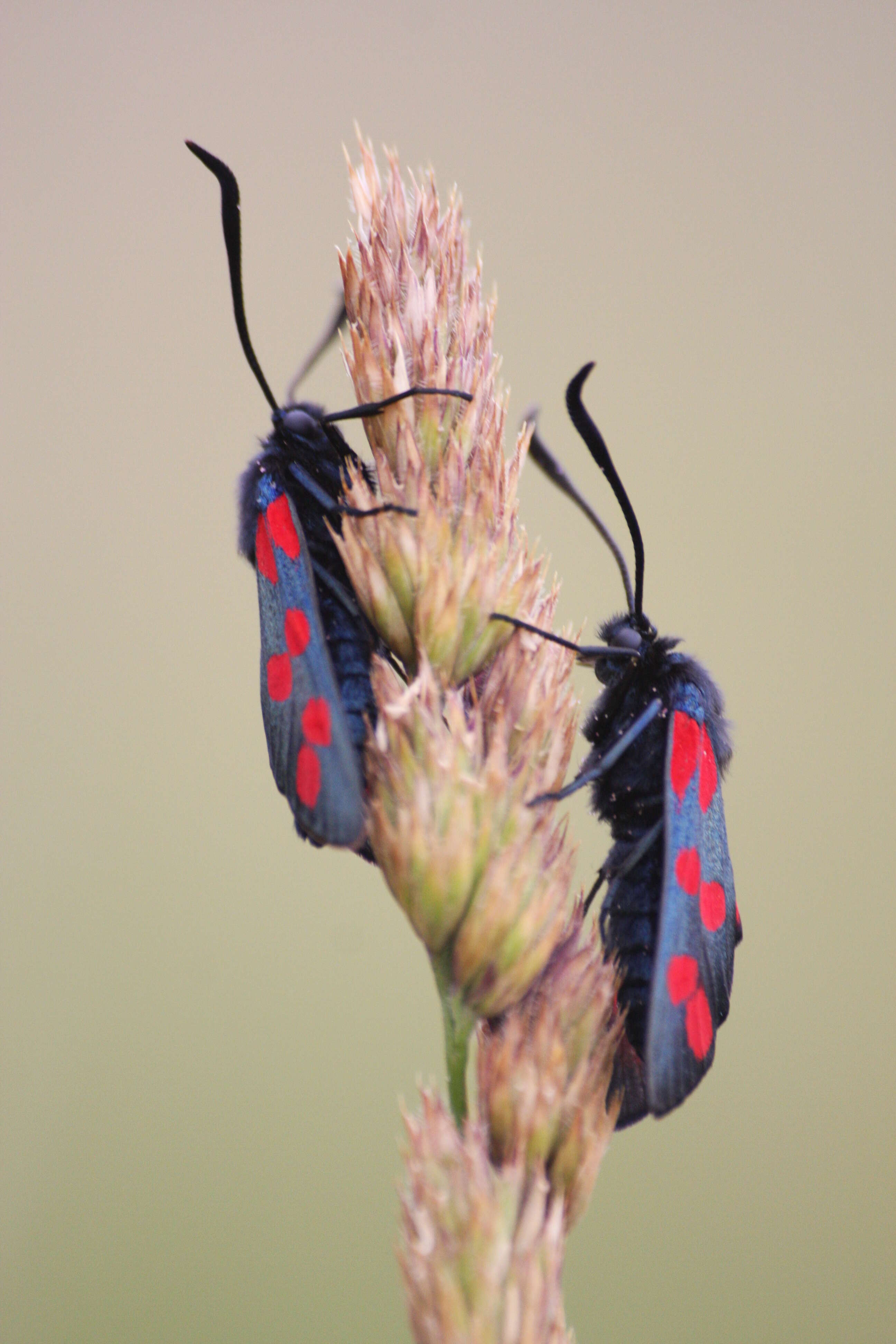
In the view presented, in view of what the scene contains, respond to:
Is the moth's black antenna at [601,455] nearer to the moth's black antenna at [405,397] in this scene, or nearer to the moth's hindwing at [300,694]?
the moth's black antenna at [405,397]

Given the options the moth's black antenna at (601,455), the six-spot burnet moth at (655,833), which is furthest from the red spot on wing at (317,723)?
the moth's black antenna at (601,455)

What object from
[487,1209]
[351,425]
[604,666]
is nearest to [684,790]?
[604,666]

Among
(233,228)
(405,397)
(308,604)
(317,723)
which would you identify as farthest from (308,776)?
(233,228)

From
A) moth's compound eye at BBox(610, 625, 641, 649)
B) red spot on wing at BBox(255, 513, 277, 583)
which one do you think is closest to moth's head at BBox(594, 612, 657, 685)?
moth's compound eye at BBox(610, 625, 641, 649)

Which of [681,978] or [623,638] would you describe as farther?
[623,638]

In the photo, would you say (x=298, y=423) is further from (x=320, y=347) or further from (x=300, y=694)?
(x=300, y=694)

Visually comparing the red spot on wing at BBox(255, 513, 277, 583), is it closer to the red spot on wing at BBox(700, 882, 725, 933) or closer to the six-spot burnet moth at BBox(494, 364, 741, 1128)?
the six-spot burnet moth at BBox(494, 364, 741, 1128)
